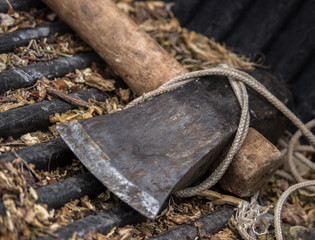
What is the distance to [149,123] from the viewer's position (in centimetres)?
180

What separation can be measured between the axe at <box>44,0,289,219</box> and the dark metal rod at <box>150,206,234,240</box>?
0.57 ft

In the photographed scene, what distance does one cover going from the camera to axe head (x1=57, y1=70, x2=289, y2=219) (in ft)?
5.26

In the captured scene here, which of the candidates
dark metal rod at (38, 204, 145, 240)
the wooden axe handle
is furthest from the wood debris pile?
the wooden axe handle

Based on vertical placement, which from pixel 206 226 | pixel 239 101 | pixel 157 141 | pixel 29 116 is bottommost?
pixel 29 116

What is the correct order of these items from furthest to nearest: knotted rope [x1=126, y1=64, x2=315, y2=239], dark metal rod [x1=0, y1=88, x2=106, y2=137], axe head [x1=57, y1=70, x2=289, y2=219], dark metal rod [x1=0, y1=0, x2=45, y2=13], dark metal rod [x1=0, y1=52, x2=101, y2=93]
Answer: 1. dark metal rod [x1=0, y1=0, x2=45, y2=13]
2. dark metal rod [x1=0, y1=52, x2=101, y2=93]
3. knotted rope [x1=126, y1=64, x2=315, y2=239]
4. dark metal rod [x1=0, y1=88, x2=106, y2=137]
5. axe head [x1=57, y1=70, x2=289, y2=219]

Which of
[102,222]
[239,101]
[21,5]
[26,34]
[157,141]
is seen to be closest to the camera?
[102,222]

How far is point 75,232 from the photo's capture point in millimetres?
1485

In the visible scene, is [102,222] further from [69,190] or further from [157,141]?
[157,141]

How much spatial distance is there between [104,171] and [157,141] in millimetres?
262

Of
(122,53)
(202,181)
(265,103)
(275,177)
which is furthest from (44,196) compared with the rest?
(275,177)

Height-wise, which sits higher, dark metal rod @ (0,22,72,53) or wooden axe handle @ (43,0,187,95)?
wooden axe handle @ (43,0,187,95)

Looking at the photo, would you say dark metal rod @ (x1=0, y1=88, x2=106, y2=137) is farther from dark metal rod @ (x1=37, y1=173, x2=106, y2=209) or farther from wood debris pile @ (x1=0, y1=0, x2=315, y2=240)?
dark metal rod @ (x1=37, y1=173, x2=106, y2=209)

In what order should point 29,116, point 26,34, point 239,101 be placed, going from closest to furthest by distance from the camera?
point 29,116 < point 239,101 < point 26,34

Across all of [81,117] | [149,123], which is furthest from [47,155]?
[149,123]
